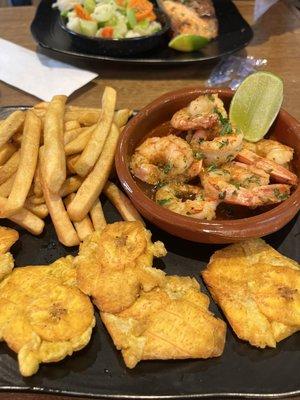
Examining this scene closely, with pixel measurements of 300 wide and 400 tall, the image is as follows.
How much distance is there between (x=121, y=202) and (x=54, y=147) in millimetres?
486

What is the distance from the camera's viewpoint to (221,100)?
269 centimetres

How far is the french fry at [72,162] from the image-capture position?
2.43 metres

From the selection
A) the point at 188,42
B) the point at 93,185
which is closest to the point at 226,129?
the point at 93,185

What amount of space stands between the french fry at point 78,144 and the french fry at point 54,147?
0.24ft

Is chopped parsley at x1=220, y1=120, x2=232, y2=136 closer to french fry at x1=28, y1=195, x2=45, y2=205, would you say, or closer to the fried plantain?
french fry at x1=28, y1=195, x2=45, y2=205

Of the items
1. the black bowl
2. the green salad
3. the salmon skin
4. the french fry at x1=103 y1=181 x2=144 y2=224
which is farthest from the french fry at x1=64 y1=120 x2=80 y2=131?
the salmon skin

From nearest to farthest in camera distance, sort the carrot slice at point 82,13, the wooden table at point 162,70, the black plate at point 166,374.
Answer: the black plate at point 166,374 < the wooden table at point 162,70 < the carrot slice at point 82,13

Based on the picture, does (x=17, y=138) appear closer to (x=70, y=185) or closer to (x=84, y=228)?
(x=70, y=185)

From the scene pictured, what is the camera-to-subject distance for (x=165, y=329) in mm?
1823

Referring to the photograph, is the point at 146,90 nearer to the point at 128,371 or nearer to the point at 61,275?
the point at 61,275

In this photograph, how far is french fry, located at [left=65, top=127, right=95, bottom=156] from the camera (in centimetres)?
243

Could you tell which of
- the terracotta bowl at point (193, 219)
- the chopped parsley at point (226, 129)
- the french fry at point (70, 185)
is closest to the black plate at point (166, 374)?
the terracotta bowl at point (193, 219)

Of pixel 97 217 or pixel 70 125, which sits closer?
pixel 97 217

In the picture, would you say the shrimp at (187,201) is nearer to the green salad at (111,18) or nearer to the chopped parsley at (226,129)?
the chopped parsley at (226,129)
